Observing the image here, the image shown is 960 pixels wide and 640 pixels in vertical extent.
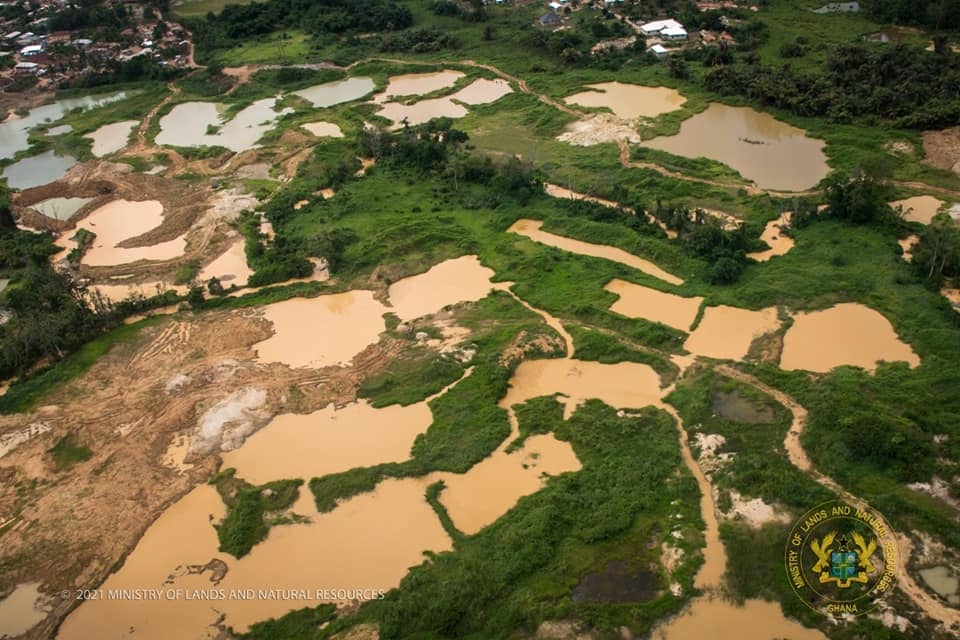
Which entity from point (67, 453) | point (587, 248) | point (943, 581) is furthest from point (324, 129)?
point (943, 581)

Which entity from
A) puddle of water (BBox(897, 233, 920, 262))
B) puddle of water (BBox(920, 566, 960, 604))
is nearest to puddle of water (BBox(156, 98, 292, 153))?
puddle of water (BBox(897, 233, 920, 262))

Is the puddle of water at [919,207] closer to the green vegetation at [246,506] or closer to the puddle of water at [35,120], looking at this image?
the green vegetation at [246,506]

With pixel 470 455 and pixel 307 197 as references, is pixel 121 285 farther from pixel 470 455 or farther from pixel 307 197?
pixel 470 455

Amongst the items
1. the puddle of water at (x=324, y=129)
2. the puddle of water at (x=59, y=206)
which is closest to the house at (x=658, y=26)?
the puddle of water at (x=324, y=129)

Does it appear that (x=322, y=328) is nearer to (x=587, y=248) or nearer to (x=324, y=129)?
(x=587, y=248)

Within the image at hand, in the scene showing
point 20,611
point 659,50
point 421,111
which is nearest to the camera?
point 20,611

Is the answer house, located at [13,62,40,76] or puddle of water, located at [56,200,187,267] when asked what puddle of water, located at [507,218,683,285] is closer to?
puddle of water, located at [56,200,187,267]
